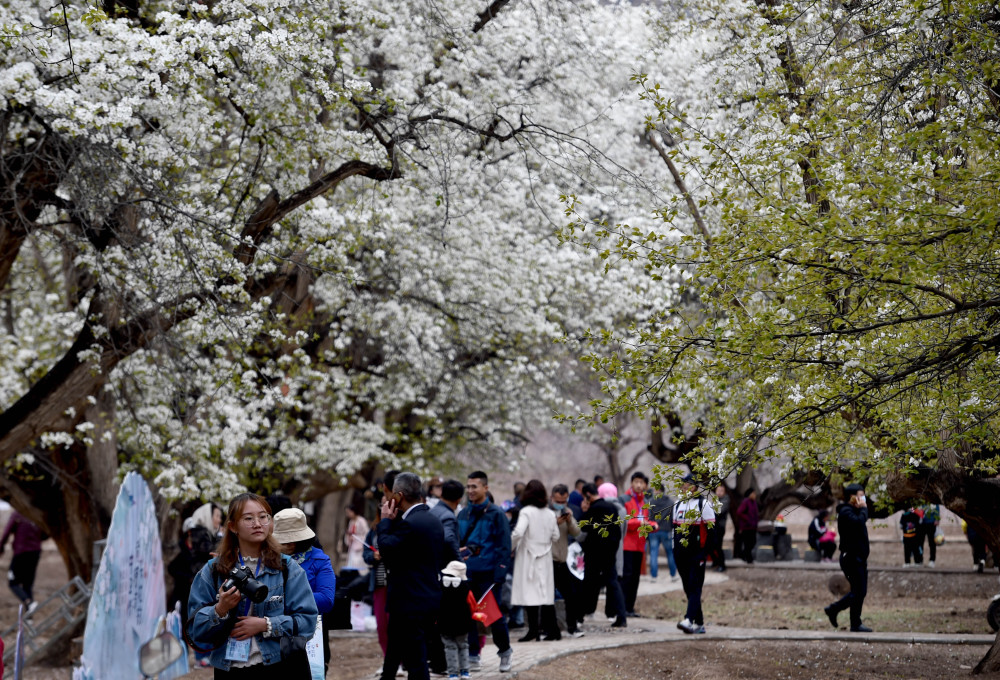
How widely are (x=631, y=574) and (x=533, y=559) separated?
3510 millimetres

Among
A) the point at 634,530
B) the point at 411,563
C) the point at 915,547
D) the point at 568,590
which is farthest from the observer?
the point at 915,547

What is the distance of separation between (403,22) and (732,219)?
6.46m

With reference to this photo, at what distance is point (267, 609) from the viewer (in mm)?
5035

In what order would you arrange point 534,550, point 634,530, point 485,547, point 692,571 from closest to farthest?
1. point 485,547
2. point 534,550
3. point 692,571
4. point 634,530

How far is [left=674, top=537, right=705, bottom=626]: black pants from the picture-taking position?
12156 mm

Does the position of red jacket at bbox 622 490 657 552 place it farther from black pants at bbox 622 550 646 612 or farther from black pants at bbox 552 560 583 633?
black pants at bbox 552 560 583 633

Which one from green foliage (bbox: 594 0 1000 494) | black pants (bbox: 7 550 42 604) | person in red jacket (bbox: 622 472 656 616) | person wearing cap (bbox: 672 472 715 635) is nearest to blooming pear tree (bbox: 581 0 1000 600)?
green foliage (bbox: 594 0 1000 494)

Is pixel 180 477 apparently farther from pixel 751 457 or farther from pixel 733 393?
pixel 751 457

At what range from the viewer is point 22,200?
9617 mm

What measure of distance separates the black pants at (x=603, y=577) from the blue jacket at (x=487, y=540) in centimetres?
333

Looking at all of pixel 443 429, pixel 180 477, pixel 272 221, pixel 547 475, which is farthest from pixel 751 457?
pixel 547 475

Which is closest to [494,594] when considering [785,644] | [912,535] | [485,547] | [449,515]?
[485,547]

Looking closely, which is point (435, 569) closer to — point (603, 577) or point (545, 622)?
point (545, 622)

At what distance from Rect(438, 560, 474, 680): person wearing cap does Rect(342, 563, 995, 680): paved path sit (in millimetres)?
412
